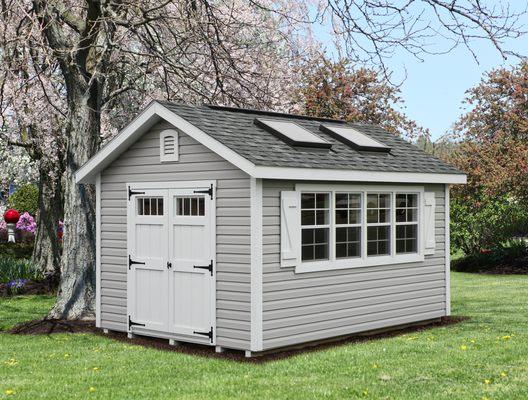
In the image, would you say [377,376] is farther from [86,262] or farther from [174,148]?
[86,262]

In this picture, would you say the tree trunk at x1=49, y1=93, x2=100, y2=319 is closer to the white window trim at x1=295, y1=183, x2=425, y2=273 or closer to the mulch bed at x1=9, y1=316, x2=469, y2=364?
the mulch bed at x1=9, y1=316, x2=469, y2=364

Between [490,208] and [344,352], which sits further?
[490,208]

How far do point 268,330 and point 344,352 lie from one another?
1.01 meters

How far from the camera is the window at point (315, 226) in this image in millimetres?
10539

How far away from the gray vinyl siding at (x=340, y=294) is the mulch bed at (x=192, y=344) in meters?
0.14

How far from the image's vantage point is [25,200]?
35594mm

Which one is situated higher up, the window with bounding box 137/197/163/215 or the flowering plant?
the window with bounding box 137/197/163/215

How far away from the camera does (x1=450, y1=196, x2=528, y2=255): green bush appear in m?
24.9

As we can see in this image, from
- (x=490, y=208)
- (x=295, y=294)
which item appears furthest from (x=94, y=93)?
(x=490, y=208)

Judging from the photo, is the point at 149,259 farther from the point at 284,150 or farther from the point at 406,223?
the point at 406,223

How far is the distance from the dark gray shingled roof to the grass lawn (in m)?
2.40

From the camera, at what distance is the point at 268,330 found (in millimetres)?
9898

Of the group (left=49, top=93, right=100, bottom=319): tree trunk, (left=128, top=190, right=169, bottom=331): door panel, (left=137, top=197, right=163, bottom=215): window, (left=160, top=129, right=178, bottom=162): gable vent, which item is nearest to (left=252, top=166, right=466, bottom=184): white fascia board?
(left=160, top=129, right=178, bottom=162): gable vent

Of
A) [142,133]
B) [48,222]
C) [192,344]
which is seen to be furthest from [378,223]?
[48,222]
